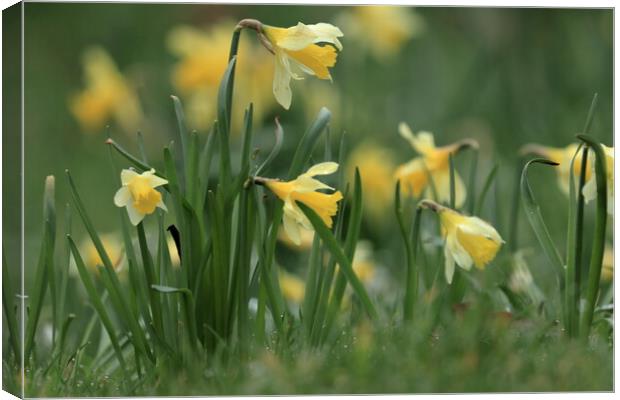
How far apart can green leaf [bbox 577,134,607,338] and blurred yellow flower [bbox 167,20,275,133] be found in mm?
1664

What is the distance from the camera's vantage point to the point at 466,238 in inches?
119

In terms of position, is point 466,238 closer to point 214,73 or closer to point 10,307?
point 10,307

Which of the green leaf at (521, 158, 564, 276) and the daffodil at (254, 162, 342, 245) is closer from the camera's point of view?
the daffodil at (254, 162, 342, 245)

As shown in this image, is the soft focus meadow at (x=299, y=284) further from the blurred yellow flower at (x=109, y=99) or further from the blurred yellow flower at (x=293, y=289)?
the blurred yellow flower at (x=109, y=99)

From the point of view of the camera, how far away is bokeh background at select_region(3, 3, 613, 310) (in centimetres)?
470

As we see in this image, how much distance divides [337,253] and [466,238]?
289 millimetres

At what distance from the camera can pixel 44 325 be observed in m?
3.36

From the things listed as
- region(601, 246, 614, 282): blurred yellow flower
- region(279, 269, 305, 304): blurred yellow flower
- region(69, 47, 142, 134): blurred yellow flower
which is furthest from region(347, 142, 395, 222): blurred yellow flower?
region(601, 246, 614, 282): blurred yellow flower

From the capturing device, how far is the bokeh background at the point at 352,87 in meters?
4.70

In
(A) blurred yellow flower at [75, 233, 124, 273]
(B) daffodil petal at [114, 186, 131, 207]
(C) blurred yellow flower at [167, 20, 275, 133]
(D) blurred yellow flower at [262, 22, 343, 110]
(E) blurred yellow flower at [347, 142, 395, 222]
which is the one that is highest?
(D) blurred yellow flower at [262, 22, 343, 110]

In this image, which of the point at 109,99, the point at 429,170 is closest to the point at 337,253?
the point at 429,170

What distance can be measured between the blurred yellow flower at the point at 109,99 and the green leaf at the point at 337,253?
7.01 feet

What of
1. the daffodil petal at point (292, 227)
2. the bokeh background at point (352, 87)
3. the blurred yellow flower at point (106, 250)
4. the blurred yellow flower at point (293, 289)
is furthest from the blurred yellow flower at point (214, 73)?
the daffodil petal at point (292, 227)

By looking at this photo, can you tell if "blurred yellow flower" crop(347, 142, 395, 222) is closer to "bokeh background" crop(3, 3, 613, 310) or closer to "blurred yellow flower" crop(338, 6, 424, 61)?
"bokeh background" crop(3, 3, 613, 310)
